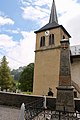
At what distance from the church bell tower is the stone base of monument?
11.5 m

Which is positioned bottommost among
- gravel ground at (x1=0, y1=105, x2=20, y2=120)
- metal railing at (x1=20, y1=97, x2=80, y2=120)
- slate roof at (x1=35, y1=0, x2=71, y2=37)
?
gravel ground at (x1=0, y1=105, x2=20, y2=120)

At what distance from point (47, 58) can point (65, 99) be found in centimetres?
1391

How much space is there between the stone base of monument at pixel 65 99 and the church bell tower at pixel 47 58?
452 inches

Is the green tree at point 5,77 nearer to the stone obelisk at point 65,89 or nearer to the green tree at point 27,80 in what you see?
the green tree at point 27,80

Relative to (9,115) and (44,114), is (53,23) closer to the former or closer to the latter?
(9,115)

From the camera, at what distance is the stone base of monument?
940cm

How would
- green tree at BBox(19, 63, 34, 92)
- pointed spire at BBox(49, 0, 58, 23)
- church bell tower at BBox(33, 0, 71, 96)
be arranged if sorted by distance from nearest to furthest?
church bell tower at BBox(33, 0, 71, 96) < pointed spire at BBox(49, 0, 58, 23) < green tree at BBox(19, 63, 34, 92)

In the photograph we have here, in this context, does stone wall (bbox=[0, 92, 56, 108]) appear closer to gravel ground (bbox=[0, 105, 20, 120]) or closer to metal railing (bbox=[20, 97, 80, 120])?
metal railing (bbox=[20, 97, 80, 120])

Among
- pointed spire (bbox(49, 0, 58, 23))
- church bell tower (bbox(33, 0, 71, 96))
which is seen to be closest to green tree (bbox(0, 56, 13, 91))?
church bell tower (bbox(33, 0, 71, 96))

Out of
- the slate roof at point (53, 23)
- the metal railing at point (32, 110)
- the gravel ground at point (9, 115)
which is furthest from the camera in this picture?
the slate roof at point (53, 23)

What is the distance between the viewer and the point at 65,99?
9.49 meters

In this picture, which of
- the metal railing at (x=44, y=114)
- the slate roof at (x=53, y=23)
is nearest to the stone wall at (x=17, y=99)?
the metal railing at (x=44, y=114)

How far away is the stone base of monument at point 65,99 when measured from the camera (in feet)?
30.8

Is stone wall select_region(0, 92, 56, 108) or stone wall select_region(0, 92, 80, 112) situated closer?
stone wall select_region(0, 92, 80, 112)
